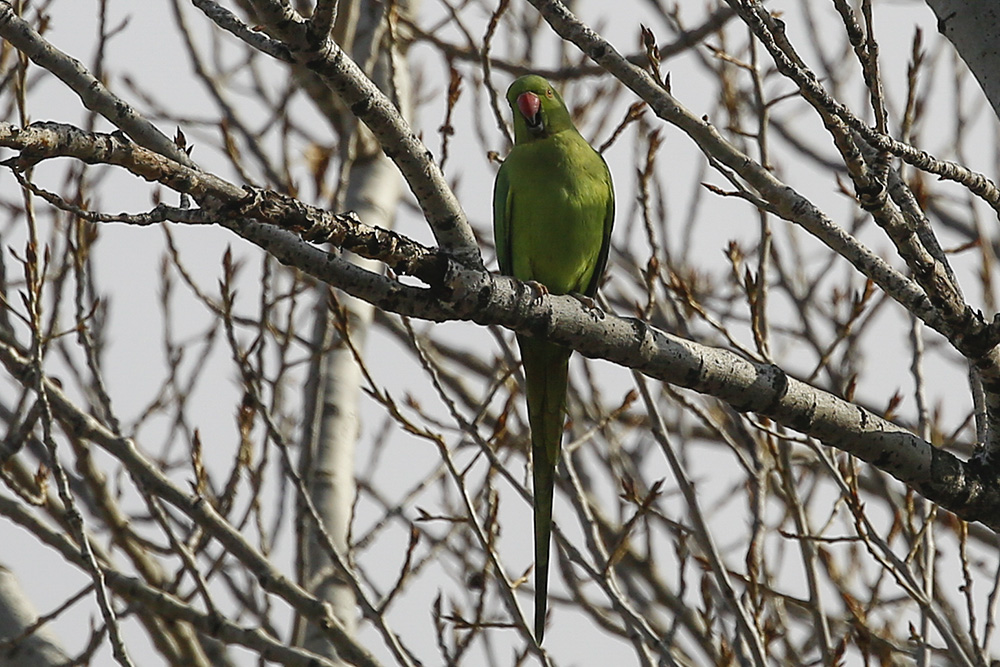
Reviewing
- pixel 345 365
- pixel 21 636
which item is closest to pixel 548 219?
pixel 345 365

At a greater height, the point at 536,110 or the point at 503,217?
the point at 536,110

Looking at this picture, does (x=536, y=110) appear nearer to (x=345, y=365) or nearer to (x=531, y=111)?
(x=531, y=111)

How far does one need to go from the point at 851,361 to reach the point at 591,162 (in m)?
1.42

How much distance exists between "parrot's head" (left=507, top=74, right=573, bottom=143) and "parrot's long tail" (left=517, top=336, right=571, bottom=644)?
89 centimetres

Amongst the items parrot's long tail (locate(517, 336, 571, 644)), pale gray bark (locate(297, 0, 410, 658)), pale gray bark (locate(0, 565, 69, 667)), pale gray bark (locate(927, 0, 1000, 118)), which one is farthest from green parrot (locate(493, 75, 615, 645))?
pale gray bark (locate(0, 565, 69, 667))

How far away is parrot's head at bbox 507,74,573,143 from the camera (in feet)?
12.4

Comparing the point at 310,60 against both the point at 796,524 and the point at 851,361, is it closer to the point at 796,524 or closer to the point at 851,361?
the point at 796,524

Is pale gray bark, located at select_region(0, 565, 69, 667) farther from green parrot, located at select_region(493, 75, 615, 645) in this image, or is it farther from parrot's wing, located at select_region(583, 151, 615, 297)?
parrot's wing, located at select_region(583, 151, 615, 297)

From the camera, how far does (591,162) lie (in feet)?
12.2

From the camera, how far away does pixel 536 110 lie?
3.77m

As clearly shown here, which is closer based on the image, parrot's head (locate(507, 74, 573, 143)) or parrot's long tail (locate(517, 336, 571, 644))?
parrot's long tail (locate(517, 336, 571, 644))

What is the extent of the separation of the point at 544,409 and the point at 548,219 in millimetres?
657

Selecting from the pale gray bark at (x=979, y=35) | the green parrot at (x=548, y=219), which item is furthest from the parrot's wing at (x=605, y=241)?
the pale gray bark at (x=979, y=35)

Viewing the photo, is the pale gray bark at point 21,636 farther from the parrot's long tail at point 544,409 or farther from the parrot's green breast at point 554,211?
the parrot's green breast at point 554,211
